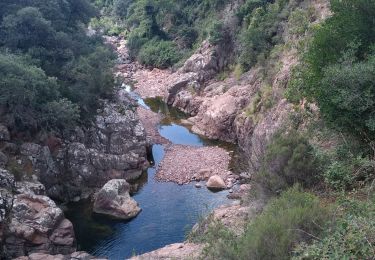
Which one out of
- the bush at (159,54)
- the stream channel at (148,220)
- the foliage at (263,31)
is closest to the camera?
the stream channel at (148,220)

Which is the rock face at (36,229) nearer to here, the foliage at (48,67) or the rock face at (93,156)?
the rock face at (93,156)

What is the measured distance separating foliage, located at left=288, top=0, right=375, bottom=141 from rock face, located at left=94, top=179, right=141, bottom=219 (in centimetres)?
1137

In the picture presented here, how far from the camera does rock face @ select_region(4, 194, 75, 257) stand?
778 inches

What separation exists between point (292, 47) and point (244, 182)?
9993 mm

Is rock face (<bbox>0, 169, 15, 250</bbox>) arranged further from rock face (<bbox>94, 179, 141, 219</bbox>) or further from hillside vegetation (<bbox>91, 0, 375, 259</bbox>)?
hillside vegetation (<bbox>91, 0, 375, 259</bbox>)

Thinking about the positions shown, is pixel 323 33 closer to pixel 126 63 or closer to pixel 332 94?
pixel 332 94

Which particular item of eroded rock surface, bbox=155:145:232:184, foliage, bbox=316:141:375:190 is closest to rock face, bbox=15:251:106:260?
eroded rock surface, bbox=155:145:232:184

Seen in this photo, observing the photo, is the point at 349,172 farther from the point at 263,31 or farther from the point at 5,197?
the point at 263,31

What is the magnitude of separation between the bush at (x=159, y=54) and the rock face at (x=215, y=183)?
25363 mm

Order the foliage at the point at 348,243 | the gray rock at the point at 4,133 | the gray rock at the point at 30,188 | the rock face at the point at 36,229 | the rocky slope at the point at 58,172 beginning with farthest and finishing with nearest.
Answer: the gray rock at the point at 4,133 < the gray rock at the point at 30,188 < the rocky slope at the point at 58,172 < the rock face at the point at 36,229 < the foliage at the point at 348,243

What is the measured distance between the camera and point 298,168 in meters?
14.0

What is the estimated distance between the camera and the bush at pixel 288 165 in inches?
550

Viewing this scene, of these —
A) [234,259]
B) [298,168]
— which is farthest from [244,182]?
[234,259]

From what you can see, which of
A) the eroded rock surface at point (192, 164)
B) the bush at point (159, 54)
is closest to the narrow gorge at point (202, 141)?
the eroded rock surface at point (192, 164)
